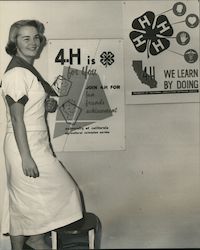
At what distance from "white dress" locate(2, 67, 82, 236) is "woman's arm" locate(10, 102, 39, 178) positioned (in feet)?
0.06

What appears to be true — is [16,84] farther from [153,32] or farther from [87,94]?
[153,32]

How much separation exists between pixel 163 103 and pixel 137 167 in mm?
308

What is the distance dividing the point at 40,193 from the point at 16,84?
0.48 metres

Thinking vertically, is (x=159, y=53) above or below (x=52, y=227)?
above

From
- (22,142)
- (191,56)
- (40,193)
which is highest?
(191,56)

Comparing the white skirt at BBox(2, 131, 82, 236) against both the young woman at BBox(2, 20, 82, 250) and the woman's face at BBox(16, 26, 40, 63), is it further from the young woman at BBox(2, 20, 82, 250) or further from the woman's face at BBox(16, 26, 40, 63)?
the woman's face at BBox(16, 26, 40, 63)

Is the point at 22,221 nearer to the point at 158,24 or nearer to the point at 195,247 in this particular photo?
the point at 195,247

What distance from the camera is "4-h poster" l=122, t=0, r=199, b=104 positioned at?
161cm

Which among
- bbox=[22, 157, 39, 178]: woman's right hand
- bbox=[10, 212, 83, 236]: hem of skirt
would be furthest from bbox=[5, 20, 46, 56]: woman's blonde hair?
bbox=[10, 212, 83, 236]: hem of skirt

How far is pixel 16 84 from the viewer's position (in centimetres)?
155

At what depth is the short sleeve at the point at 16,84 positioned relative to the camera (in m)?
1.54

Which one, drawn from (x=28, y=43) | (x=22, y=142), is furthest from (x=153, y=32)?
(x=22, y=142)

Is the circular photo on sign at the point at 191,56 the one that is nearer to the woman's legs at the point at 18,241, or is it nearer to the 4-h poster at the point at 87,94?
the 4-h poster at the point at 87,94

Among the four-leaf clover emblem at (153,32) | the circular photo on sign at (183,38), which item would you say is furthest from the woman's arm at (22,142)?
the circular photo on sign at (183,38)
